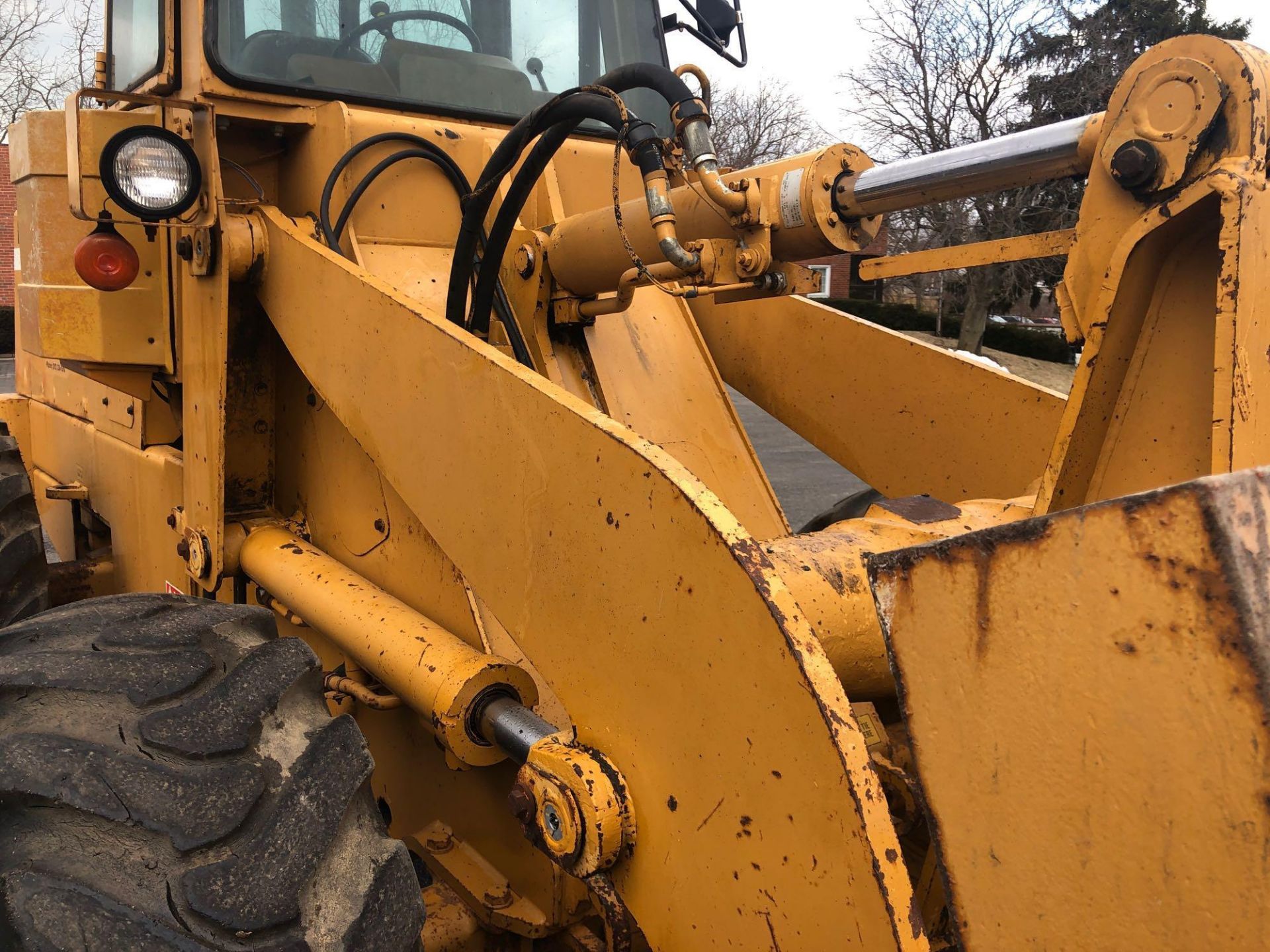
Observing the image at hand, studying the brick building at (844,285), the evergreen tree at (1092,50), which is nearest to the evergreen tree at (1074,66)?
the evergreen tree at (1092,50)

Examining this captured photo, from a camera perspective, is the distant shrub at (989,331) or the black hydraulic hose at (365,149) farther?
the distant shrub at (989,331)

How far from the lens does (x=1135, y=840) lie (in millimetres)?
915

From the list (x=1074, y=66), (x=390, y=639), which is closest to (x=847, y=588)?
(x=390, y=639)

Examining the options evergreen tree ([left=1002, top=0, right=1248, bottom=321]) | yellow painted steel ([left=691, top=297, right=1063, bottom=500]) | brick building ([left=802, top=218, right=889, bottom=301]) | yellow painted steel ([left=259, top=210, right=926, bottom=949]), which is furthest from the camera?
brick building ([left=802, top=218, right=889, bottom=301])

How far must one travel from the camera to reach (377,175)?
2.53m

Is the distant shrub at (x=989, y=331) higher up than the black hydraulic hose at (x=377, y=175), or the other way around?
the distant shrub at (x=989, y=331)

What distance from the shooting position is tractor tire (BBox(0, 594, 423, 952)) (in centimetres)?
136

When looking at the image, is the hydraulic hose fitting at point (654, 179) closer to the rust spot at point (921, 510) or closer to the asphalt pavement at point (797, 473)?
the rust spot at point (921, 510)

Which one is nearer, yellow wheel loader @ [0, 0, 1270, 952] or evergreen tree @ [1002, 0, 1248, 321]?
yellow wheel loader @ [0, 0, 1270, 952]

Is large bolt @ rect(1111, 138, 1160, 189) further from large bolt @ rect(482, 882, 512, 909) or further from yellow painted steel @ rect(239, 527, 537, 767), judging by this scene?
large bolt @ rect(482, 882, 512, 909)

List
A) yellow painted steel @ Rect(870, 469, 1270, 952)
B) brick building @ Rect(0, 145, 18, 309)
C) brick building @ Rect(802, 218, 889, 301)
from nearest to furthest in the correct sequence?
yellow painted steel @ Rect(870, 469, 1270, 952), brick building @ Rect(0, 145, 18, 309), brick building @ Rect(802, 218, 889, 301)

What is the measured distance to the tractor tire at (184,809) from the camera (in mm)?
1361

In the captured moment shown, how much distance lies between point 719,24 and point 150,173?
5.86 ft

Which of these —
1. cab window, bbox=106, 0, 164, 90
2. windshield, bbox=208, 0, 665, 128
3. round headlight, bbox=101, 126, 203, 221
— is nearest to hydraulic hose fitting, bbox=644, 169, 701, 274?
round headlight, bbox=101, 126, 203, 221
